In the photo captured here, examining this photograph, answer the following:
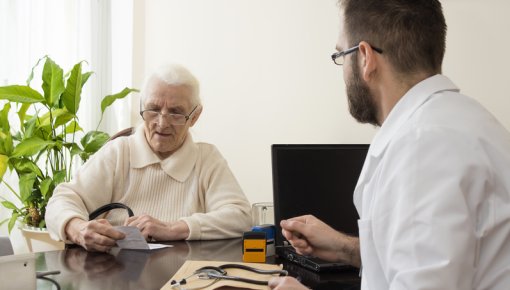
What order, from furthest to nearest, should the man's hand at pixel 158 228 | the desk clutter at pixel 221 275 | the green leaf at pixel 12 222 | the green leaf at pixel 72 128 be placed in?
the green leaf at pixel 72 128, the green leaf at pixel 12 222, the man's hand at pixel 158 228, the desk clutter at pixel 221 275

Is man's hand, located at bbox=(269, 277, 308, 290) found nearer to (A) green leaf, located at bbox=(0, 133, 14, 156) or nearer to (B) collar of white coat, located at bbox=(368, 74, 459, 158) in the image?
(B) collar of white coat, located at bbox=(368, 74, 459, 158)

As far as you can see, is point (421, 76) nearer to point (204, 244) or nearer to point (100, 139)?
point (204, 244)

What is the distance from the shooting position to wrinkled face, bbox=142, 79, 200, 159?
221 cm

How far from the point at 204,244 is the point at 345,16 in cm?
100

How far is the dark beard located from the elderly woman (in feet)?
3.02

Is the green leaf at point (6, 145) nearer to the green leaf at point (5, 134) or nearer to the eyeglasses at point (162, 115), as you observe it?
the green leaf at point (5, 134)

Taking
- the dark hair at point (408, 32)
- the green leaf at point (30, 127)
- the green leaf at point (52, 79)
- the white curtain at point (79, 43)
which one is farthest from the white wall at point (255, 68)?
the dark hair at point (408, 32)

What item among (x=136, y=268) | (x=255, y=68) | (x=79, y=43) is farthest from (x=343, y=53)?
(x=79, y=43)

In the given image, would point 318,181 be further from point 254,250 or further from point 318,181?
point 254,250

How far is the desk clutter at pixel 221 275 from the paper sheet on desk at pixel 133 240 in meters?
0.25

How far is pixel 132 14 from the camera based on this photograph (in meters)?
3.54

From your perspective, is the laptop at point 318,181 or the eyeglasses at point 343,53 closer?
the eyeglasses at point 343,53

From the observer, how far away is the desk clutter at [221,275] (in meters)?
1.31

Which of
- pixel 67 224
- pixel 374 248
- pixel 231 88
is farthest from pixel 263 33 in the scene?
pixel 374 248
